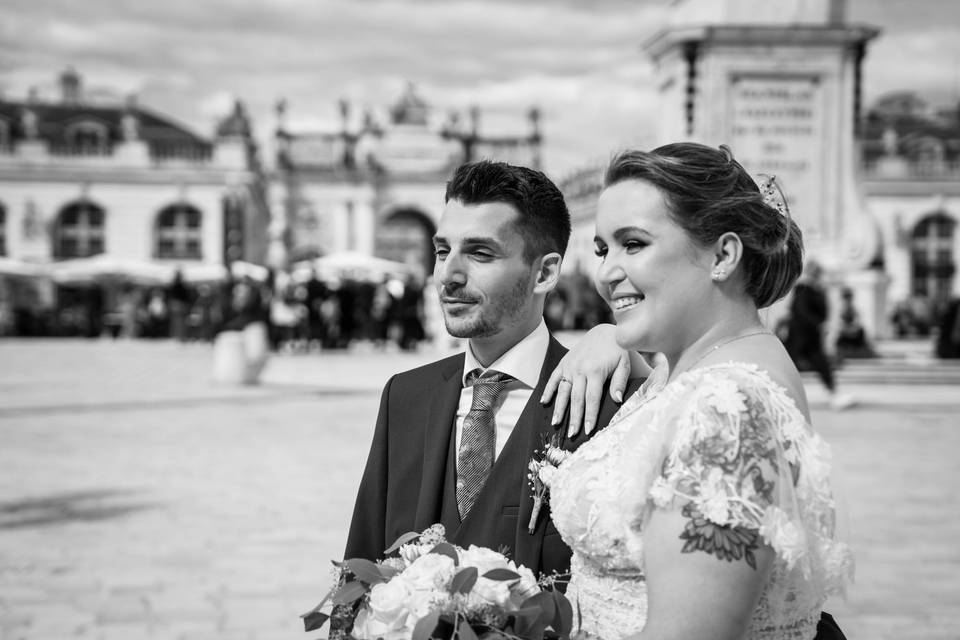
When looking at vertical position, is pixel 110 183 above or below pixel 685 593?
above

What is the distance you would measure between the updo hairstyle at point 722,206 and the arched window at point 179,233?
161 feet

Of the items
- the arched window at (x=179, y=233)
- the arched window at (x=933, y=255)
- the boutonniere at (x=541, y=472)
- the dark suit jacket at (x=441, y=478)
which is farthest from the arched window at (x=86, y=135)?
the boutonniere at (x=541, y=472)

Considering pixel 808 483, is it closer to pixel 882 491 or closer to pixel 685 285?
pixel 685 285

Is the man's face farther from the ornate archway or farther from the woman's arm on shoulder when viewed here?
the ornate archway

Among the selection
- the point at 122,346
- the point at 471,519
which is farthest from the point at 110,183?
the point at 471,519

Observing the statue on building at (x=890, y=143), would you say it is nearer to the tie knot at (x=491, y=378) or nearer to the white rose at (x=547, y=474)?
the tie knot at (x=491, y=378)

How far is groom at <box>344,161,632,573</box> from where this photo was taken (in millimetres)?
2576

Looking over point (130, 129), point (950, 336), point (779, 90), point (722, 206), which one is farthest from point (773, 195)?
point (130, 129)

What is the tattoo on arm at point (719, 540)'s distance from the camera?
5.80 feet

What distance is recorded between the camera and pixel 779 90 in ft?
58.4

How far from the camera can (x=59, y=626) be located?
5.14 m

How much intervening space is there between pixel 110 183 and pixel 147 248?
128 inches

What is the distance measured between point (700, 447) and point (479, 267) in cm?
99

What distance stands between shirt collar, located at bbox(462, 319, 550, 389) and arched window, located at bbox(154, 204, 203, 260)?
48257 millimetres
